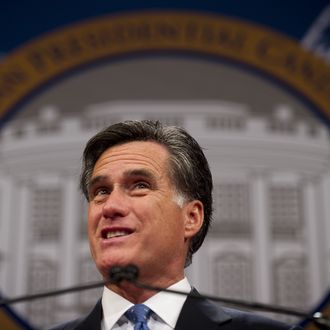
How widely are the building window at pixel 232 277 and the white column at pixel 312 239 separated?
0.97ft

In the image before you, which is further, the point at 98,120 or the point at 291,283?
the point at 98,120

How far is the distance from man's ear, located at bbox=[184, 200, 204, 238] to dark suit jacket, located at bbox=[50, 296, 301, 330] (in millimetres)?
157

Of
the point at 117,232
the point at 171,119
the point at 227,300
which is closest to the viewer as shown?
the point at 227,300

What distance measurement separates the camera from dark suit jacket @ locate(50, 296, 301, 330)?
1.35 meters

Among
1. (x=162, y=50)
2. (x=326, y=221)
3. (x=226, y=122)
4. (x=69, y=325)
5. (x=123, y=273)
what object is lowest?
(x=69, y=325)

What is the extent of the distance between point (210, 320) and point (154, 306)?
0.12 meters

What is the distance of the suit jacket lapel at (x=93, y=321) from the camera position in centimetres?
139

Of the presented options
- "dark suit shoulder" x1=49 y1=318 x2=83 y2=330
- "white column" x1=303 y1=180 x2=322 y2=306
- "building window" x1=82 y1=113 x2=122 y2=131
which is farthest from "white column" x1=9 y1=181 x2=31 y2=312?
"dark suit shoulder" x1=49 y1=318 x2=83 y2=330

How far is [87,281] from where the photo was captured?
10.9 feet

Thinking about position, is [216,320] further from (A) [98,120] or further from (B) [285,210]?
(A) [98,120]

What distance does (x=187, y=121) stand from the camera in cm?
344

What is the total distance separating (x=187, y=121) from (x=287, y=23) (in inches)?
30.8

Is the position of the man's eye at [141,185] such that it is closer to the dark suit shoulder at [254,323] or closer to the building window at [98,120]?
the dark suit shoulder at [254,323]

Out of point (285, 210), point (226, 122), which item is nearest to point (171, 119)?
point (226, 122)
